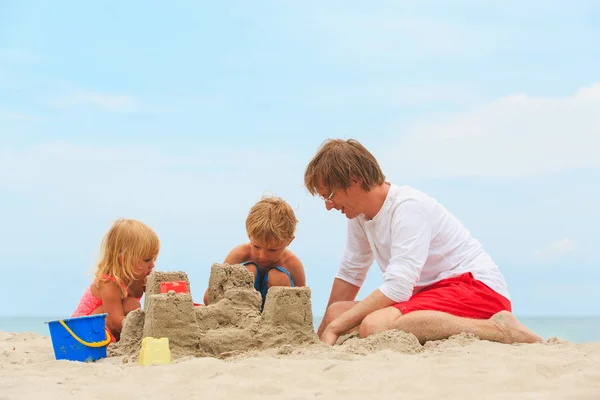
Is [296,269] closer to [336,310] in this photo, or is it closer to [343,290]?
[343,290]

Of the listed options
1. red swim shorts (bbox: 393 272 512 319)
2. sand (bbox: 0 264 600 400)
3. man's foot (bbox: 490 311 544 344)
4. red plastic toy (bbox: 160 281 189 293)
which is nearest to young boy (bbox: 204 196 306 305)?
red plastic toy (bbox: 160 281 189 293)

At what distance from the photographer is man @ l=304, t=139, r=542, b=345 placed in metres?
4.35

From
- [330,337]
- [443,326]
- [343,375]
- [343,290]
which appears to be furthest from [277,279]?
[343,375]

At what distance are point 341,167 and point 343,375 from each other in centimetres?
155

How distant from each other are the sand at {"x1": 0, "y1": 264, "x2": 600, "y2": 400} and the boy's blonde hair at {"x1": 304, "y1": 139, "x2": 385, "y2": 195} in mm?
734

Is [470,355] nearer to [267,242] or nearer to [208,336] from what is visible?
[208,336]

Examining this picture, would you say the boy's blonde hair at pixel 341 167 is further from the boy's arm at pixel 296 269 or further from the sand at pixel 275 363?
the boy's arm at pixel 296 269

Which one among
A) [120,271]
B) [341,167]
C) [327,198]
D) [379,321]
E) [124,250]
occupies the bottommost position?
[379,321]

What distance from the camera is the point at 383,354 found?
3838 millimetres

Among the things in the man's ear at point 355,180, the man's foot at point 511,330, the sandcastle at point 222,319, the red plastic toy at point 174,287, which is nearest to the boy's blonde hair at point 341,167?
the man's ear at point 355,180

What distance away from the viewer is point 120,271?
5027mm

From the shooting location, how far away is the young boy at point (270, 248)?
5012 millimetres

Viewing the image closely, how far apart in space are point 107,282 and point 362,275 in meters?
1.88

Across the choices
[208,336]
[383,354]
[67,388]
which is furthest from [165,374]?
[383,354]
